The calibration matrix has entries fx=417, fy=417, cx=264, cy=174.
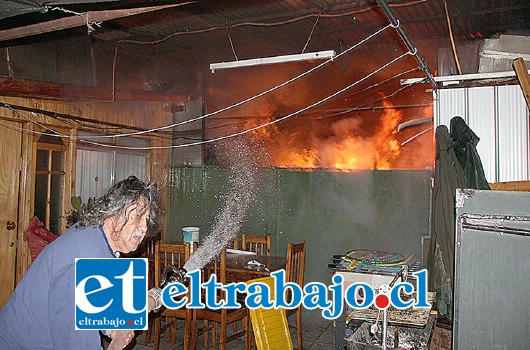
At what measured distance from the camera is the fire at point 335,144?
8219 millimetres

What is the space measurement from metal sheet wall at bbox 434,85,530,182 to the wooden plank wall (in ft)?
17.2

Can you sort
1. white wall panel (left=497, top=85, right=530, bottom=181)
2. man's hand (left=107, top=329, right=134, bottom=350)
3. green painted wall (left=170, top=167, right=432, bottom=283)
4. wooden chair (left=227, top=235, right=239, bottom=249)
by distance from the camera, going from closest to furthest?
man's hand (left=107, top=329, right=134, bottom=350) < white wall panel (left=497, top=85, right=530, bottom=181) < green painted wall (left=170, top=167, right=432, bottom=283) < wooden chair (left=227, top=235, right=239, bottom=249)

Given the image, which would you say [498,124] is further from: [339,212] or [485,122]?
[339,212]

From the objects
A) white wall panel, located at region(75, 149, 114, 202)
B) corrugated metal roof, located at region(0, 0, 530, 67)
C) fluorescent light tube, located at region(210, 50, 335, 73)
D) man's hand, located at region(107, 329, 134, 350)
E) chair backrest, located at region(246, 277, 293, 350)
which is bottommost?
chair backrest, located at region(246, 277, 293, 350)

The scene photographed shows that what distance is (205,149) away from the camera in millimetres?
8617

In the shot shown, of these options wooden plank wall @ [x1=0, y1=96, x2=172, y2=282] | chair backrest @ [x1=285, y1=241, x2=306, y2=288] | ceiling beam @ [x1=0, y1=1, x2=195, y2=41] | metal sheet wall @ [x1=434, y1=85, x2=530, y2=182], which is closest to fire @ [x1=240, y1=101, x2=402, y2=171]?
wooden plank wall @ [x1=0, y1=96, x2=172, y2=282]

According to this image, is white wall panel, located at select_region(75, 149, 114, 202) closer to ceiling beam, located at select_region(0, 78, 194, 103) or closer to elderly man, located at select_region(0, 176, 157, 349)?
ceiling beam, located at select_region(0, 78, 194, 103)

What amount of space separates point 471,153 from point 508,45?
1.17 m

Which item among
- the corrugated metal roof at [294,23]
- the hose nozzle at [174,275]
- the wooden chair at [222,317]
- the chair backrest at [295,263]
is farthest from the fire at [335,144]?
the hose nozzle at [174,275]

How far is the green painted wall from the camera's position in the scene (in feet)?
21.2

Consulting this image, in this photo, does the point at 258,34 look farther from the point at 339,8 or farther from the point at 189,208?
the point at 189,208

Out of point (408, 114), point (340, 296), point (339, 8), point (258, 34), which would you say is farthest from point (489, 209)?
point (408, 114)

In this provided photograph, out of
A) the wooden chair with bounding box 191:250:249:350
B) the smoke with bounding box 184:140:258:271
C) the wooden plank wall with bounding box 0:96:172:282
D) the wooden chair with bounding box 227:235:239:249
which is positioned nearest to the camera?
the wooden chair with bounding box 191:250:249:350

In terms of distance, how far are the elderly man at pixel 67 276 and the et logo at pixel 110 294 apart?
2.2 inches
